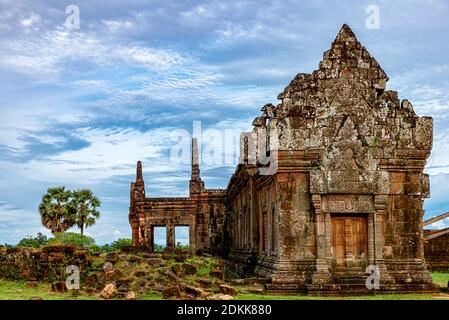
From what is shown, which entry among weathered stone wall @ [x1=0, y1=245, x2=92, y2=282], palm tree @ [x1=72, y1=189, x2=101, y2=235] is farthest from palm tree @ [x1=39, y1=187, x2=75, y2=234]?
weathered stone wall @ [x1=0, y1=245, x2=92, y2=282]

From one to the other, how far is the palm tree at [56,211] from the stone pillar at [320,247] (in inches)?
1088

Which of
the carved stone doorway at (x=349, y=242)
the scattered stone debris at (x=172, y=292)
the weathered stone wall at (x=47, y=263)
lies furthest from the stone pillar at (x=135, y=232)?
the scattered stone debris at (x=172, y=292)

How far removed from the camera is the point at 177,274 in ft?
55.4

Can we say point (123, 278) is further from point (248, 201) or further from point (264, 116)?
point (248, 201)

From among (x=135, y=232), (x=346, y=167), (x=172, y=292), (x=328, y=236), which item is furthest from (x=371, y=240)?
(x=135, y=232)

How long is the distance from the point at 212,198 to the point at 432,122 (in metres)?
20.5

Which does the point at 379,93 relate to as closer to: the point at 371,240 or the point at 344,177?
the point at 344,177

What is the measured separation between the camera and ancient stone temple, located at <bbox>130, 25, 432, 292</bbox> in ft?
54.4

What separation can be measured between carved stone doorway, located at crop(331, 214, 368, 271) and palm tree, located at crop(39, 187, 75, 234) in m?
27.6

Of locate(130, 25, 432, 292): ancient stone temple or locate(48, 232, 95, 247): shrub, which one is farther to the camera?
locate(48, 232, 95, 247): shrub

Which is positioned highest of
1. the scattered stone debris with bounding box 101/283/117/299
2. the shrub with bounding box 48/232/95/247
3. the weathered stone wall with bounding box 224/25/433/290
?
the weathered stone wall with bounding box 224/25/433/290

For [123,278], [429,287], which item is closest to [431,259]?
[429,287]

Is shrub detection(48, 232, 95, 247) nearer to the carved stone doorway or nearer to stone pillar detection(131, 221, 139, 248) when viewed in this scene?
stone pillar detection(131, 221, 139, 248)

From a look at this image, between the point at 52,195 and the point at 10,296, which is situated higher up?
the point at 52,195
